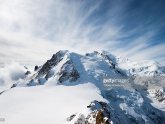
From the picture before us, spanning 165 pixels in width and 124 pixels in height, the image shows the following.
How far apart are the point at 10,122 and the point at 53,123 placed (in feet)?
73.8

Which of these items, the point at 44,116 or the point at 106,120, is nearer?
the point at 106,120

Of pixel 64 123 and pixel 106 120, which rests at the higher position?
pixel 106 120

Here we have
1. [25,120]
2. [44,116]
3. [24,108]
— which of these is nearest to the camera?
[25,120]

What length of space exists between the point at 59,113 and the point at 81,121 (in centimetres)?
5556

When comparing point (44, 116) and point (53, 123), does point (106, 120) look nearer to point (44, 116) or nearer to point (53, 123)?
point (53, 123)

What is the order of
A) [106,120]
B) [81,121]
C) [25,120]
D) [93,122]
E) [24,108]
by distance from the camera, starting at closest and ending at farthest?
[106,120] → [93,122] → [81,121] → [25,120] → [24,108]

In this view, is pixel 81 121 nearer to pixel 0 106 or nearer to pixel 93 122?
pixel 93 122

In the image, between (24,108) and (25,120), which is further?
(24,108)

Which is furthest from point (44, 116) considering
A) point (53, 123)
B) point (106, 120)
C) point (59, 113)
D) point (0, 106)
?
point (106, 120)

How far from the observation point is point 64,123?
130250mm

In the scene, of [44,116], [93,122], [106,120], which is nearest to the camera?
[106,120]

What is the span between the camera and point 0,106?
200 metres

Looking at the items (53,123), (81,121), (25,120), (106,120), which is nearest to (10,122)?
(25,120)

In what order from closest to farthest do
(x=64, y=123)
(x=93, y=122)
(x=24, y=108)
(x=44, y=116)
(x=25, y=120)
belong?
(x=93, y=122) < (x=64, y=123) < (x=25, y=120) < (x=44, y=116) < (x=24, y=108)
